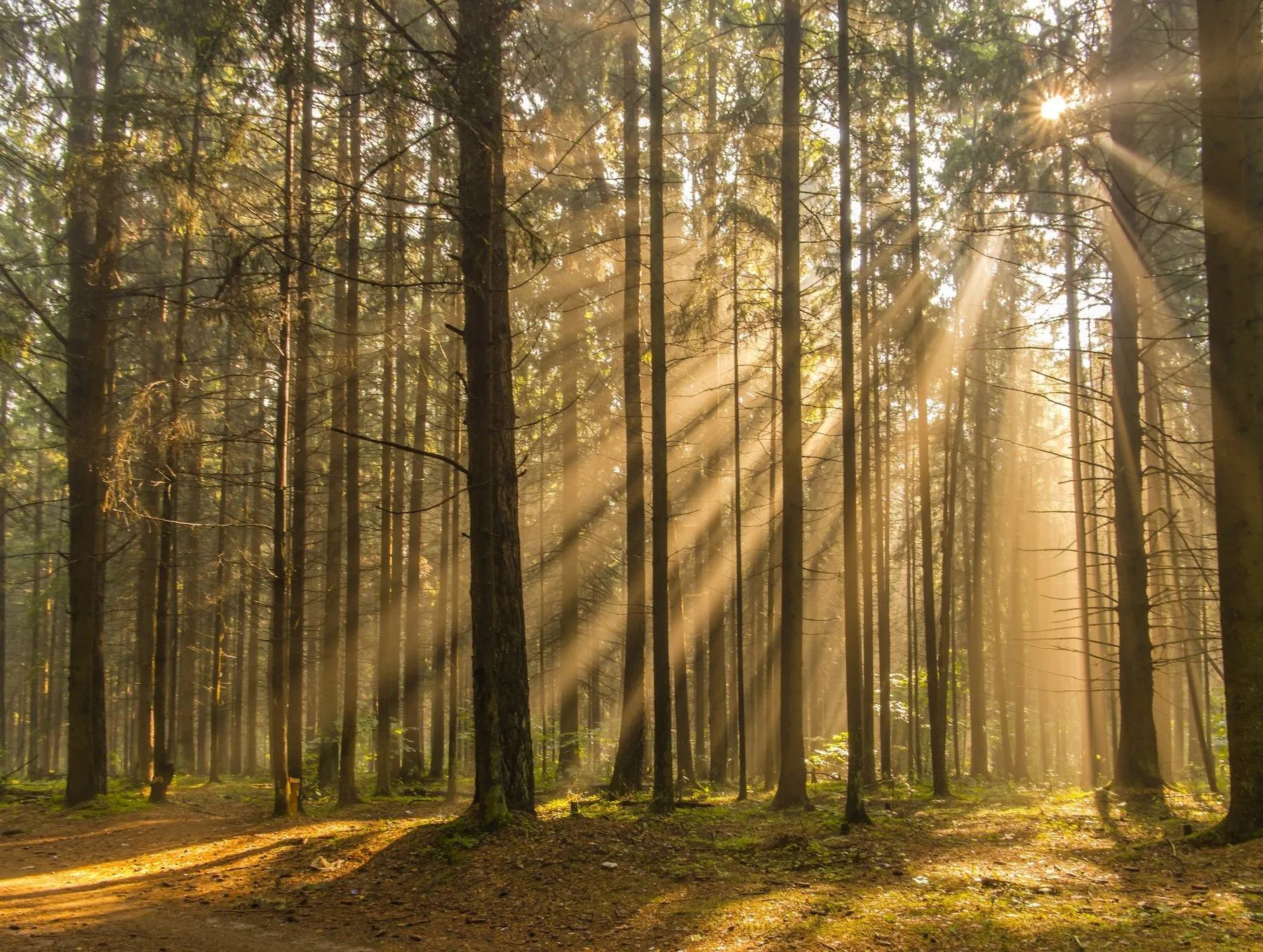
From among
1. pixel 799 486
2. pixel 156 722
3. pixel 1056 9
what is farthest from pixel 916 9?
pixel 156 722

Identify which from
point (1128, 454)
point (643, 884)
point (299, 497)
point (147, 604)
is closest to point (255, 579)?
point (147, 604)

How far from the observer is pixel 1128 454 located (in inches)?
498

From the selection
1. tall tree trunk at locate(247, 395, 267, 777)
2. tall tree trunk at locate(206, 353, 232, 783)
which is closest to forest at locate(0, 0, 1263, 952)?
tall tree trunk at locate(247, 395, 267, 777)

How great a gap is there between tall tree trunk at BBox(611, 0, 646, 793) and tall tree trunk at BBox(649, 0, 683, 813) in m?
1.32

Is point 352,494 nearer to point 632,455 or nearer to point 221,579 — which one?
point 632,455

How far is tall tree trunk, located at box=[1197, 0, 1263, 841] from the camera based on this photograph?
7.37m

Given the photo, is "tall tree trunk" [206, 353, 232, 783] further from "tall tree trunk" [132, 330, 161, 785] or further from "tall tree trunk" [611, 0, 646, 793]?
"tall tree trunk" [611, 0, 646, 793]

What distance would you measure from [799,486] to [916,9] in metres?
8.56

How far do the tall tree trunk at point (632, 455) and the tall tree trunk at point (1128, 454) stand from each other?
773cm

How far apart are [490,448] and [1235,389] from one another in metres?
7.65

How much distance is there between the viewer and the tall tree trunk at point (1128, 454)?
481 inches

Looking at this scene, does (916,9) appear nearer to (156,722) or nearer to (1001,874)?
(1001,874)

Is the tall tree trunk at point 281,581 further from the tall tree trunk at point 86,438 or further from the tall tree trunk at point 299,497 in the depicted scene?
the tall tree trunk at point 86,438

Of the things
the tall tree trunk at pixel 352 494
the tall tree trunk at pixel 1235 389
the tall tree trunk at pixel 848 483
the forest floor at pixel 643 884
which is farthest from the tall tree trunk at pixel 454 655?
the tall tree trunk at pixel 1235 389
